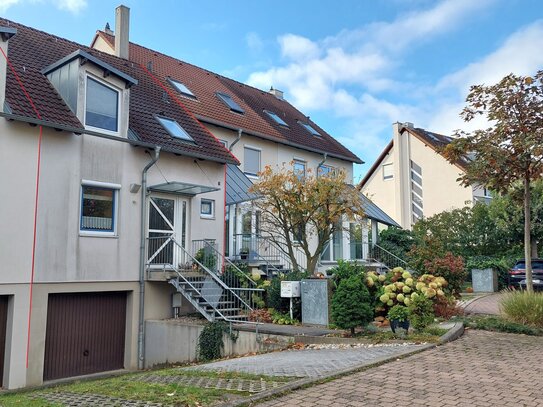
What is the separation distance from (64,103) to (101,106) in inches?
38.1

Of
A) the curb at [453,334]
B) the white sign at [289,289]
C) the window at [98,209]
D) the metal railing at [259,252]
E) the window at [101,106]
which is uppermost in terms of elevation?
the window at [101,106]

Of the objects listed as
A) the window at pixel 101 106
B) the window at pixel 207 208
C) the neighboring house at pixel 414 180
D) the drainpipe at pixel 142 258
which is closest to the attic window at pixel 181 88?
the window at pixel 207 208

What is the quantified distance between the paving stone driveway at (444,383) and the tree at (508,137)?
5.34m

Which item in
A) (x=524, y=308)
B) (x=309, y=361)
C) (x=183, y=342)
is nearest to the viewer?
(x=309, y=361)

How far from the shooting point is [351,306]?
10.9m

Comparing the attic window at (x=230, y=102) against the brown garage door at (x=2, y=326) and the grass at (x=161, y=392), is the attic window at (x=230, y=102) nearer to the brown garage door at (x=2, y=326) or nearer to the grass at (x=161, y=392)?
the brown garage door at (x=2, y=326)

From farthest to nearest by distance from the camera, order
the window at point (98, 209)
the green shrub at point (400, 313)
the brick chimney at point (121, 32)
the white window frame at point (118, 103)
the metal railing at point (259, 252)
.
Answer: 1. the brick chimney at point (121, 32)
2. the metal railing at point (259, 252)
3. the white window frame at point (118, 103)
4. the window at point (98, 209)
5. the green shrub at point (400, 313)

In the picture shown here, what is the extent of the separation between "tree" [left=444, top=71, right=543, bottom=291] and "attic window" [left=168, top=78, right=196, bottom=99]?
444 inches

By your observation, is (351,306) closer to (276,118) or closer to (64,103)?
(64,103)

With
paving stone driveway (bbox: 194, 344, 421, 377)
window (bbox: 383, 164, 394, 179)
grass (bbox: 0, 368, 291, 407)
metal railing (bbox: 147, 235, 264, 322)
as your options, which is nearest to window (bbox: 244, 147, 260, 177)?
metal railing (bbox: 147, 235, 264, 322)

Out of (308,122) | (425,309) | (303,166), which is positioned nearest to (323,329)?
(425,309)

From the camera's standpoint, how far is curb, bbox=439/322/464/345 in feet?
34.2

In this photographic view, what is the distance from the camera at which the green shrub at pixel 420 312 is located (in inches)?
434

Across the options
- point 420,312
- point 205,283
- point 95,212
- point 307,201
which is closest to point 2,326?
point 95,212
